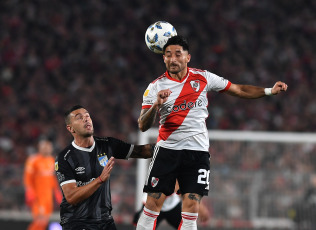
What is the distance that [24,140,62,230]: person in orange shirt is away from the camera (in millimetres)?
10984

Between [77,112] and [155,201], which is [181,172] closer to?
[155,201]

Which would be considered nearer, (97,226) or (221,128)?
(97,226)

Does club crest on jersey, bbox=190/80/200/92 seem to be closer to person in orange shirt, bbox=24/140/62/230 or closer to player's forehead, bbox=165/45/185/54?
player's forehead, bbox=165/45/185/54

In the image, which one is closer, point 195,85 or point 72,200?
point 72,200

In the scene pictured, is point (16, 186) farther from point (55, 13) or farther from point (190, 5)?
point (190, 5)

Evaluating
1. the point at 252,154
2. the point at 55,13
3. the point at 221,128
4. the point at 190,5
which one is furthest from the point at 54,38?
the point at 252,154

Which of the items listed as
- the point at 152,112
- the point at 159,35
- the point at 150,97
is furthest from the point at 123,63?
the point at 152,112

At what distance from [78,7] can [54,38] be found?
1.59m

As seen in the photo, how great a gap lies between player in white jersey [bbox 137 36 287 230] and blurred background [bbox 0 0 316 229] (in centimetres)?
666

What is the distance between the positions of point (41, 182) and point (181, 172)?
250 inches

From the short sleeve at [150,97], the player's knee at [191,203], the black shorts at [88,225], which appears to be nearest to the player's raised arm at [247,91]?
the short sleeve at [150,97]

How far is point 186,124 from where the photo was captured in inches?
216

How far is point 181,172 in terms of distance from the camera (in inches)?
216

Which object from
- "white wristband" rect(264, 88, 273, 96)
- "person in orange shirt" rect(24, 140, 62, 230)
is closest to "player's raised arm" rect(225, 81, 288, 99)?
"white wristband" rect(264, 88, 273, 96)
